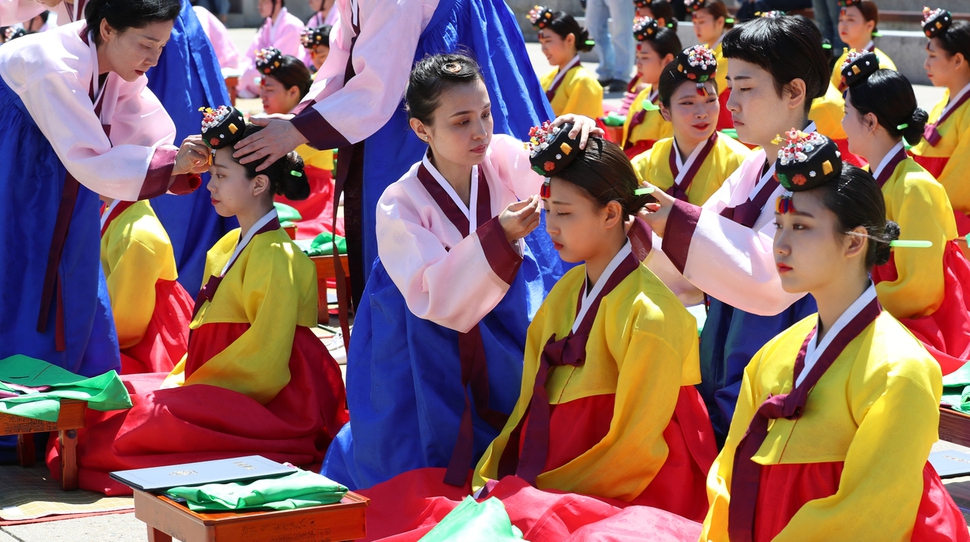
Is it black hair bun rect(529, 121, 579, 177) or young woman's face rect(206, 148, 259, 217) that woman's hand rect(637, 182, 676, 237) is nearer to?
black hair bun rect(529, 121, 579, 177)

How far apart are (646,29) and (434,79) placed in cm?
428

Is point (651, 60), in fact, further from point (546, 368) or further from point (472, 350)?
point (546, 368)

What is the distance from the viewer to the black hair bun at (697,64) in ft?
13.3

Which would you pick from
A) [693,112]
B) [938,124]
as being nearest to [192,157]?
[693,112]

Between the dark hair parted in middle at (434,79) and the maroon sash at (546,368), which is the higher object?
the dark hair parted in middle at (434,79)

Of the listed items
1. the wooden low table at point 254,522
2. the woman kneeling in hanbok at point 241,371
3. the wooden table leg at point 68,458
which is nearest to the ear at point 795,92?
the wooden low table at point 254,522

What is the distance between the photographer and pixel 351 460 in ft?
9.53

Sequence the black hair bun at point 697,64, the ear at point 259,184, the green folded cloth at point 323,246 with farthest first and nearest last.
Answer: the green folded cloth at point 323,246, the black hair bun at point 697,64, the ear at point 259,184

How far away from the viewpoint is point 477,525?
211cm

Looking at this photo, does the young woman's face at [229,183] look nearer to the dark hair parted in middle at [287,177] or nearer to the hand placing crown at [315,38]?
the dark hair parted in middle at [287,177]

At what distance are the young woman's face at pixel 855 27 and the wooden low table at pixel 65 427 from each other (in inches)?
207

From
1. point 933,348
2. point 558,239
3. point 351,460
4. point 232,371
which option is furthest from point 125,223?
point 933,348

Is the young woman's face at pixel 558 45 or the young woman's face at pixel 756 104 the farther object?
the young woman's face at pixel 558 45

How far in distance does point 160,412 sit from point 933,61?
3.88 meters
